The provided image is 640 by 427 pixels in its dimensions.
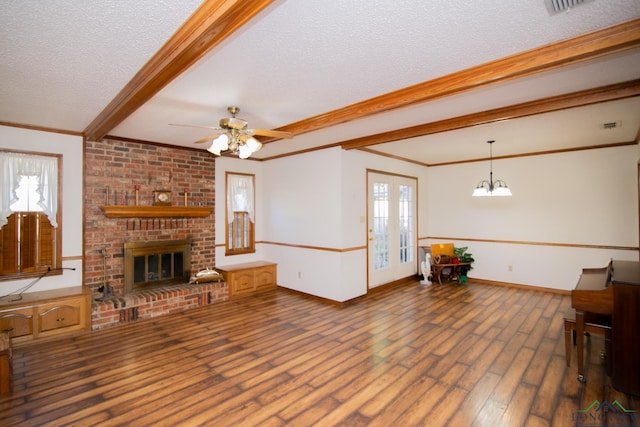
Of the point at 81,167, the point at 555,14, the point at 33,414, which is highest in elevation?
the point at 555,14

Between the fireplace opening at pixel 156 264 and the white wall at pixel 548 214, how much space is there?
5402 millimetres

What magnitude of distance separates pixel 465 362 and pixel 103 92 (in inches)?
167

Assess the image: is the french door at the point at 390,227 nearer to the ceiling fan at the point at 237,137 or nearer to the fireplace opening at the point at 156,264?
the ceiling fan at the point at 237,137

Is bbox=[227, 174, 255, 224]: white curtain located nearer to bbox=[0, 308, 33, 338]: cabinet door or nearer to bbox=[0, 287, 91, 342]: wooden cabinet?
bbox=[0, 287, 91, 342]: wooden cabinet

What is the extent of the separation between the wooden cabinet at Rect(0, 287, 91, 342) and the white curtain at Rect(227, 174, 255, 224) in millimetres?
2557

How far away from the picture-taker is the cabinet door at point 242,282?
5.33 m

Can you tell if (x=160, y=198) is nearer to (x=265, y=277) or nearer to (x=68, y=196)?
(x=68, y=196)

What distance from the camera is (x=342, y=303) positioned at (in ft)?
16.2

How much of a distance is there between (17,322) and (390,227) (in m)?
5.49

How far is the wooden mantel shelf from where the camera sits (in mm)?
4379

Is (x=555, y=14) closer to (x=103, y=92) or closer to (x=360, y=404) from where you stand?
(x=360, y=404)

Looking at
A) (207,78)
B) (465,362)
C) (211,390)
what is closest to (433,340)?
(465,362)

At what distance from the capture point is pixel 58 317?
12.1ft

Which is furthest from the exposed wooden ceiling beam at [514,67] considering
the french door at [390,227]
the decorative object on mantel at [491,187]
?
the decorative object on mantel at [491,187]
